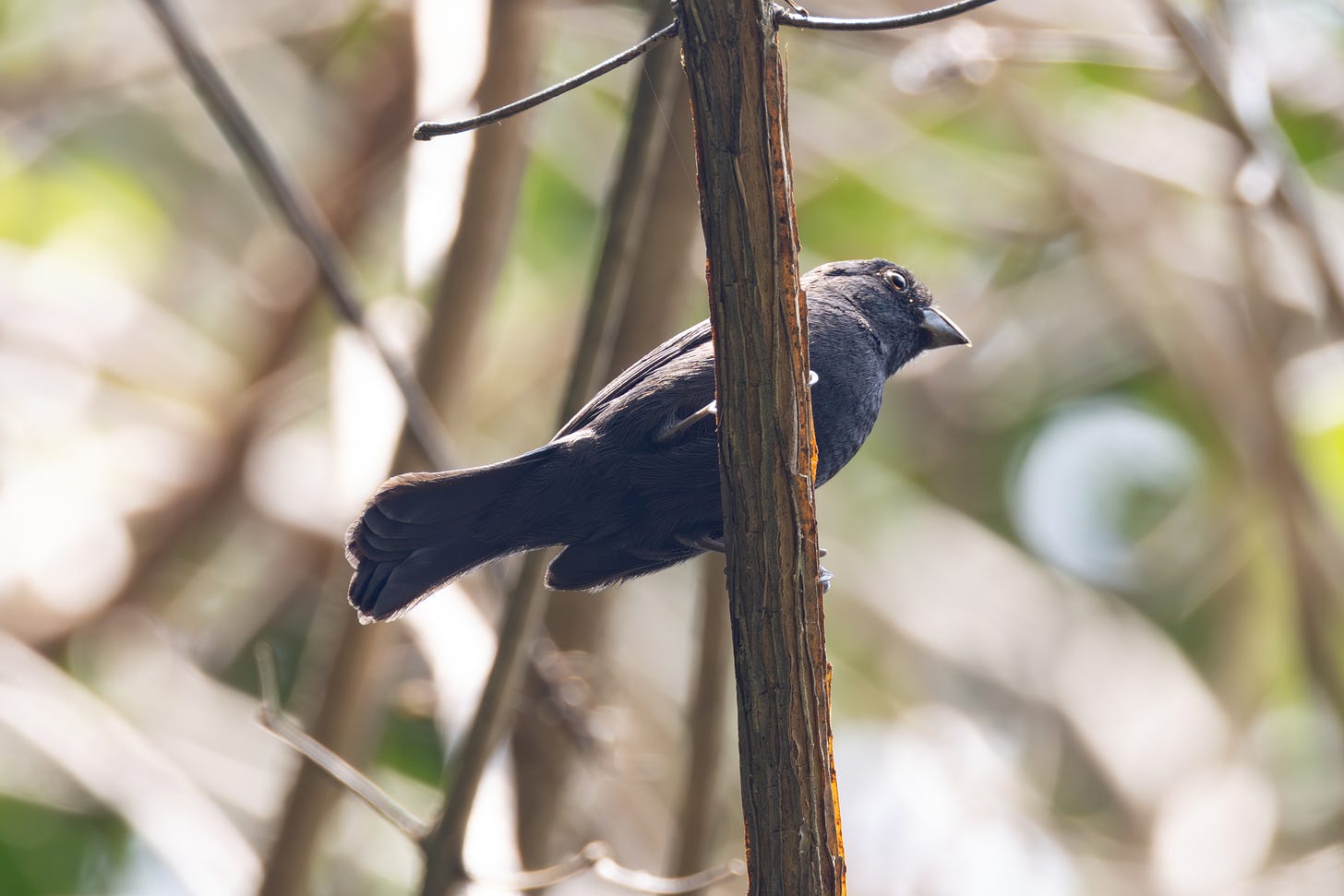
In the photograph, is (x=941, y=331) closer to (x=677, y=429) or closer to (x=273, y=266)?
(x=677, y=429)

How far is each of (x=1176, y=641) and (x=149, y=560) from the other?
933cm

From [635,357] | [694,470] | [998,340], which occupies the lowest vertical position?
[694,470]

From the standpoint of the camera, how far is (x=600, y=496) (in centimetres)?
266

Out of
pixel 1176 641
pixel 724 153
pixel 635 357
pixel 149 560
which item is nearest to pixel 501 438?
pixel 149 560

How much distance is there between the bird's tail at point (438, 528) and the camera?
2527 millimetres

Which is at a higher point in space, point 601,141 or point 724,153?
point 601,141

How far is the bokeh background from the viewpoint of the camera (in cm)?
534

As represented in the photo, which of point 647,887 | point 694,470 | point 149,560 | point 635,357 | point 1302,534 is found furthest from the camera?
point 149,560

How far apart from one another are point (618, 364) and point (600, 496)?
2.39 m

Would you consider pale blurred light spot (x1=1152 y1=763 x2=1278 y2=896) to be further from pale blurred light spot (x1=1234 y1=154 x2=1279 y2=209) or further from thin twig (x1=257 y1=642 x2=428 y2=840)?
thin twig (x1=257 y1=642 x2=428 y2=840)

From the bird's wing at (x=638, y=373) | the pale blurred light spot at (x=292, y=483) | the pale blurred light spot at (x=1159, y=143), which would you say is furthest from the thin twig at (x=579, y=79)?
the pale blurred light spot at (x=1159, y=143)

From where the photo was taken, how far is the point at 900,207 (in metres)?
11.2

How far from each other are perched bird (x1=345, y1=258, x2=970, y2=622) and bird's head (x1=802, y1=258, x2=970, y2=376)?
416mm

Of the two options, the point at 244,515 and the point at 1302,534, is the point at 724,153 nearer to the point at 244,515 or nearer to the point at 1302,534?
the point at 1302,534
